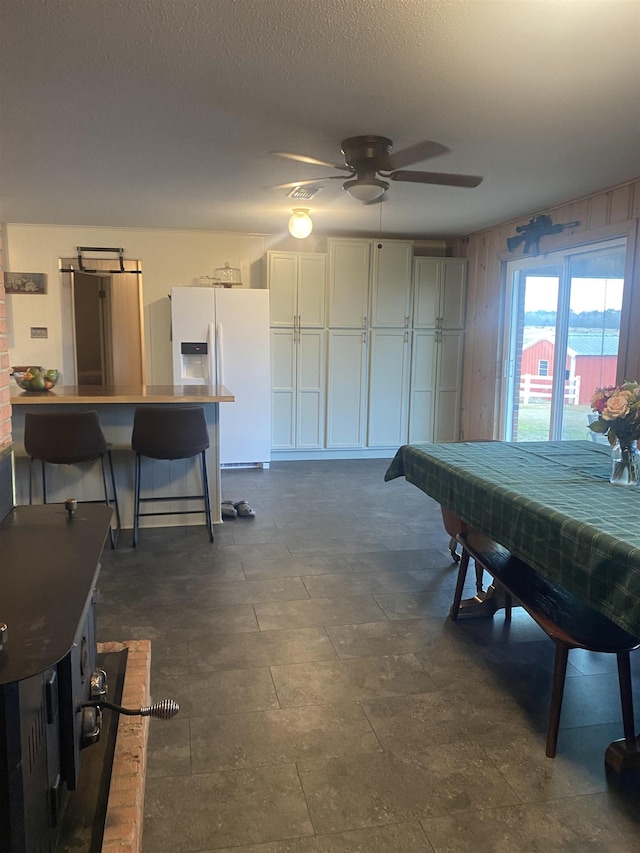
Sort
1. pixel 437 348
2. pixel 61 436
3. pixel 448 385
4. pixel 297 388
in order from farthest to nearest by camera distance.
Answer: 1. pixel 448 385
2. pixel 437 348
3. pixel 297 388
4. pixel 61 436

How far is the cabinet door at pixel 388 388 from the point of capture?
6246 millimetres

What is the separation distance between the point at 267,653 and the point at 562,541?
4.35 ft

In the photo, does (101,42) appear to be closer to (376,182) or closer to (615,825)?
(376,182)

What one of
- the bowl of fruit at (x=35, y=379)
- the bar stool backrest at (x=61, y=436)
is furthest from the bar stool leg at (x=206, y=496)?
the bowl of fruit at (x=35, y=379)

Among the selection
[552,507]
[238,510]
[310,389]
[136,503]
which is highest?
[310,389]

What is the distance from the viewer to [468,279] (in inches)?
247

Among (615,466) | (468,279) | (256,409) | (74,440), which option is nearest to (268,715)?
(615,466)

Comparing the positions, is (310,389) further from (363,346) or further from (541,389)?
(541,389)

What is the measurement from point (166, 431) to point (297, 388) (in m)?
2.57

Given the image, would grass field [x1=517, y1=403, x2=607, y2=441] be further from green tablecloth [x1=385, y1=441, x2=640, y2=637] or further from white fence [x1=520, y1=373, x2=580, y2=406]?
green tablecloth [x1=385, y1=441, x2=640, y2=637]

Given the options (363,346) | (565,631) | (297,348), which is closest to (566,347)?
(363,346)

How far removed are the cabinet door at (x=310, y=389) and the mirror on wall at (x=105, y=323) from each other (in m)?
1.66

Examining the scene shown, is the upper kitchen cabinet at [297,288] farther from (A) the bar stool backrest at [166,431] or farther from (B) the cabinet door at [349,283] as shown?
(A) the bar stool backrest at [166,431]

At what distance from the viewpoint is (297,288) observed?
5.93 metres
